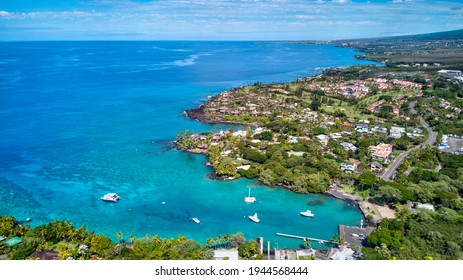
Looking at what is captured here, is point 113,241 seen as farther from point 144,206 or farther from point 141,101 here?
point 141,101

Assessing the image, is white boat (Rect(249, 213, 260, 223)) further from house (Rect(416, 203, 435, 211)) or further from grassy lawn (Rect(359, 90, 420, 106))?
grassy lawn (Rect(359, 90, 420, 106))

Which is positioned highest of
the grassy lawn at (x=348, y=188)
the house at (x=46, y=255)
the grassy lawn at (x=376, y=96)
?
the grassy lawn at (x=376, y=96)

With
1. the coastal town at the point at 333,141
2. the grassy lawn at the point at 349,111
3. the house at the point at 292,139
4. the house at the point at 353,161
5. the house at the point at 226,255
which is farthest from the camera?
the grassy lawn at the point at 349,111

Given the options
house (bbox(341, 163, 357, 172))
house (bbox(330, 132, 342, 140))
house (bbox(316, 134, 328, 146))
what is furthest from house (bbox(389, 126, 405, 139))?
house (bbox(341, 163, 357, 172))

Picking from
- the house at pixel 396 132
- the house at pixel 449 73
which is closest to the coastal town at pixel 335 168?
the house at pixel 396 132

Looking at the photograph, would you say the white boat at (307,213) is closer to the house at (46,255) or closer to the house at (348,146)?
the house at (348,146)

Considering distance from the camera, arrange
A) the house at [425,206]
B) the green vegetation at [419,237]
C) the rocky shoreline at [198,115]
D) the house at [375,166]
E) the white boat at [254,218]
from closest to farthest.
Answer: the green vegetation at [419,237], the white boat at [254,218], the house at [425,206], the house at [375,166], the rocky shoreline at [198,115]
